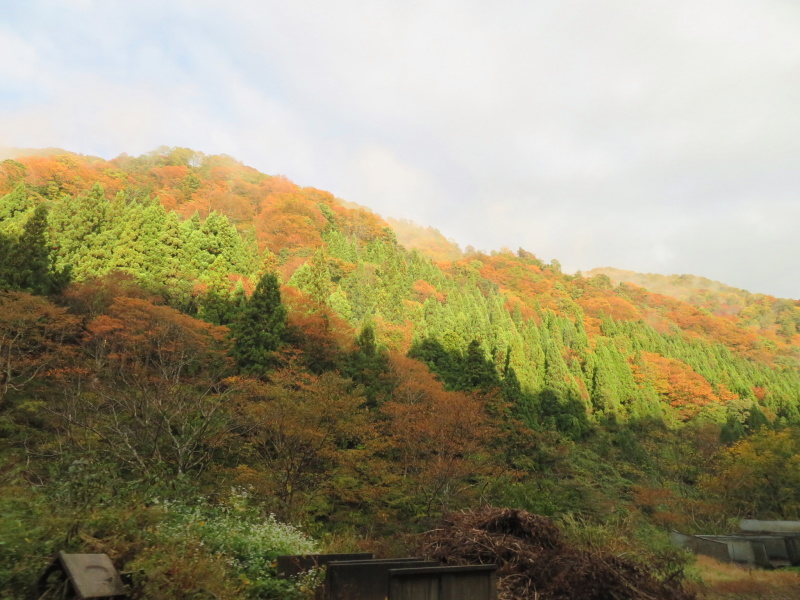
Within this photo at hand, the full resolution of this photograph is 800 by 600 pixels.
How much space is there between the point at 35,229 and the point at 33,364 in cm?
874

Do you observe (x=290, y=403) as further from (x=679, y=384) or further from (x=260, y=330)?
(x=679, y=384)

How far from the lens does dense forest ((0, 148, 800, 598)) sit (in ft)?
22.6

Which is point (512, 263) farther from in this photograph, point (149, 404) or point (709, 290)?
point (149, 404)

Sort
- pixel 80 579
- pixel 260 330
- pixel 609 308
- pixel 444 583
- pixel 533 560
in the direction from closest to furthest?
pixel 80 579, pixel 444 583, pixel 533 560, pixel 260 330, pixel 609 308

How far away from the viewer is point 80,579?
3791mm

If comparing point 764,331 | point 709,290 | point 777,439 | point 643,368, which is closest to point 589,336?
point 643,368

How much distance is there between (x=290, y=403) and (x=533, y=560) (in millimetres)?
10244

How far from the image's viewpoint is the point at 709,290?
332ft

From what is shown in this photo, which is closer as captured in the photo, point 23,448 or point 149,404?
point 149,404

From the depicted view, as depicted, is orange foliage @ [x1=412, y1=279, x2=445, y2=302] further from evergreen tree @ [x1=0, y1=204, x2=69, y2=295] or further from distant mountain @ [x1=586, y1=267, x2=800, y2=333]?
distant mountain @ [x1=586, y1=267, x2=800, y2=333]

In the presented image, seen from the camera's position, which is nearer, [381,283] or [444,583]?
[444,583]

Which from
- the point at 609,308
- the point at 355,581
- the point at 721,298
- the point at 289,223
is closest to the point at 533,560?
the point at 355,581

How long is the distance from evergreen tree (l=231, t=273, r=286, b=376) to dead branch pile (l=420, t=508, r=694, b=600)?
51.1 feet

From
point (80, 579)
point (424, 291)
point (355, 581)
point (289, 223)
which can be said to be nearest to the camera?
point (80, 579)
